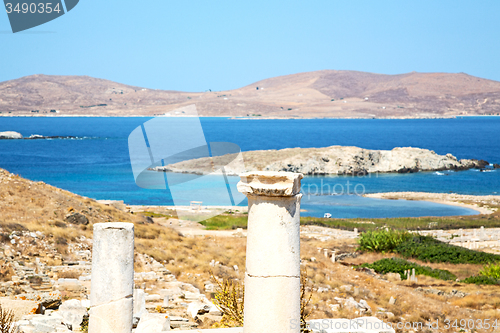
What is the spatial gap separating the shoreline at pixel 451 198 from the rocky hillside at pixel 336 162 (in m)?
17.3

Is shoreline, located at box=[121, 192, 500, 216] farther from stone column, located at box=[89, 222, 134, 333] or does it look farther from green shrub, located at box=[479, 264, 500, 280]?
stone column, located at box=[89, 222, 134, 333]

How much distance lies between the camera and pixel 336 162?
80.6 metres

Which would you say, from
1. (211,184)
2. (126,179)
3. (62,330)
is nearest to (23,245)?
(62,330)

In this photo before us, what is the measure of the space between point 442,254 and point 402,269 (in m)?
3.83

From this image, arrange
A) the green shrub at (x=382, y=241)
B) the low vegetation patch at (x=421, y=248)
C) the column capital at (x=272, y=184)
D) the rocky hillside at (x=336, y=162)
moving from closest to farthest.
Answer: the column capital at (x=272, y=184) → the low vegetation patch at (x=421, y=248) → the green shrub at (x=382, y=241) → the rocky hillside at (x=336, y=162)

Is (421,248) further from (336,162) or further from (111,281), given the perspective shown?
(336,162)

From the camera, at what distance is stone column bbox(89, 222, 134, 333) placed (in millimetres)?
7148

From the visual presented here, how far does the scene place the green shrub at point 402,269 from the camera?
19484 mm

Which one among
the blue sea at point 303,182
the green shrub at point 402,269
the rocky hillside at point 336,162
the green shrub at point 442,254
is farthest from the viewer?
the rocky hillside at point 336,162

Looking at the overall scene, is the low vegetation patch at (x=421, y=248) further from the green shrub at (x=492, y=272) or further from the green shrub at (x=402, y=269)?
the green shrub at (x=402, y=269)

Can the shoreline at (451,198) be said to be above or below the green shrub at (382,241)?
below

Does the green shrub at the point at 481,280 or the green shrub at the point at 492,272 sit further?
the green shrub at the point at 492,272

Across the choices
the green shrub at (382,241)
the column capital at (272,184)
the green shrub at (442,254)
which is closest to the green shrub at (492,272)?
the green shrub at (442,254)

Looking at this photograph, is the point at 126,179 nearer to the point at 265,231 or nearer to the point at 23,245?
the point at 23,245
